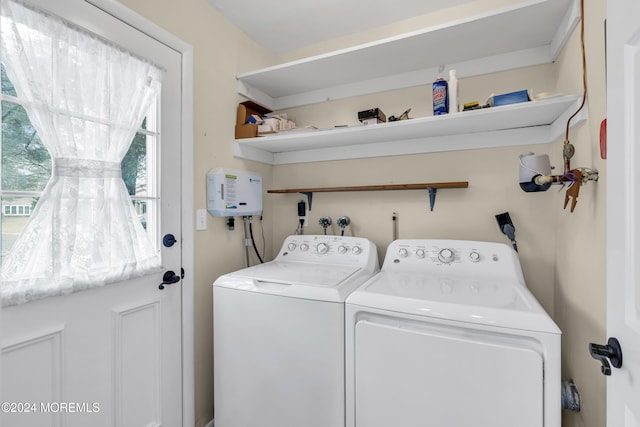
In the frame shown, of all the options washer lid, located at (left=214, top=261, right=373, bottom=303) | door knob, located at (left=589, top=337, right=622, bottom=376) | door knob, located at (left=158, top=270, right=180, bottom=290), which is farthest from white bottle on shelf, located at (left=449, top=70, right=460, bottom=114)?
door knob, located at (left=158, top=270, right=180, bottom=290)

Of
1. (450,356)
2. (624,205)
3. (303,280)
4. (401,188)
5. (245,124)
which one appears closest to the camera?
(624,205)

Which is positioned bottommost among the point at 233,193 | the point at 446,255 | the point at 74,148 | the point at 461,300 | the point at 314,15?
the point at 461,300

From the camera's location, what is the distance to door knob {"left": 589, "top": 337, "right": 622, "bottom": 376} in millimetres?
631

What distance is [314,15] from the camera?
1.78 meters

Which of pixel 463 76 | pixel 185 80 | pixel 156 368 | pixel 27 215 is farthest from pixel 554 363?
pixel 185 80

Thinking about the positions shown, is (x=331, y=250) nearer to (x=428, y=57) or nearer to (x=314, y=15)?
(x=428, y=57)

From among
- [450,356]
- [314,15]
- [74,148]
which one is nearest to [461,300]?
[450,356]

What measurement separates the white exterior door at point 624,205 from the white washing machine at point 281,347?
2.68ft

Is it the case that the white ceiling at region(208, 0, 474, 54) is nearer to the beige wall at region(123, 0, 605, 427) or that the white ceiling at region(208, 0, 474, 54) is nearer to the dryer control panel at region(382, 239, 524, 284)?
the beige wall at region(123, 0, 605, 427)

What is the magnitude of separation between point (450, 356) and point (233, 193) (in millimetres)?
1381

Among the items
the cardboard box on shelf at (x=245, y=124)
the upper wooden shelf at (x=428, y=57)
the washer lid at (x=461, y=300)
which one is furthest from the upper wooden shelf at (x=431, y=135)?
the washer lid at (x=461, y=300)

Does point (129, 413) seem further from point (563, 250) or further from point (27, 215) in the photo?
point (563, 250)

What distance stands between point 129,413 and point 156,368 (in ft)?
0.61

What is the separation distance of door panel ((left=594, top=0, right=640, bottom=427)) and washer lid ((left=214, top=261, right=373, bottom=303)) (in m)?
0.82
